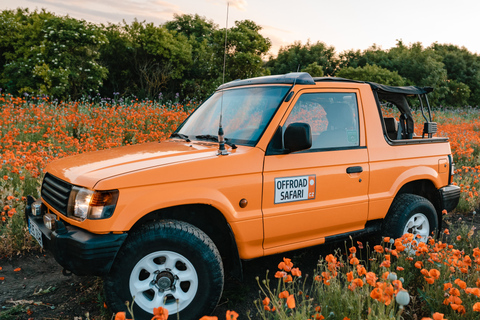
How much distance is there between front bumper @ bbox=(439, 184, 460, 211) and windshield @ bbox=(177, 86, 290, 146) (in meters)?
2.36

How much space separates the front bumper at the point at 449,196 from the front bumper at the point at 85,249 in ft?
11.8

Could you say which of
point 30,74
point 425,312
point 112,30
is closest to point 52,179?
point 425,312

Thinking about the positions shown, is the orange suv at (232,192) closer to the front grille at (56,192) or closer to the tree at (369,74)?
the front grille at (56,192)

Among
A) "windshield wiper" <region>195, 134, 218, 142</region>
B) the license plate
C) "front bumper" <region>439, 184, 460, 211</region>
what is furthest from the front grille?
"front bumper" <region>439, 184, 460, 211</region>

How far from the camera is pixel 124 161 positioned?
116 inches

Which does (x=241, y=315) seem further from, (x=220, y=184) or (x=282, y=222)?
(x=220, y=184)

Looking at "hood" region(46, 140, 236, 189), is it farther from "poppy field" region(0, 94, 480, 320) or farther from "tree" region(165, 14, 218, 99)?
"tree" region(165, 14, 218, 99)

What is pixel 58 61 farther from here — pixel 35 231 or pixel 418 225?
pixel 418 225

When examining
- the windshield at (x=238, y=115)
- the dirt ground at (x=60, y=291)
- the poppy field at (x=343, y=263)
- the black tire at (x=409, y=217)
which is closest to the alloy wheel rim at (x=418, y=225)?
the black tire at (x=409, y=217)

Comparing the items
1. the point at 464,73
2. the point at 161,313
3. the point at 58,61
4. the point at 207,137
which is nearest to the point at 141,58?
the point at 58,61

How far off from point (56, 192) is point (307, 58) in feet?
123

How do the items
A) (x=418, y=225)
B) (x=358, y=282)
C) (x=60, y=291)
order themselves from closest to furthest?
(x=358, y=282) → (x=60, y=291) → (x=418, y=225)

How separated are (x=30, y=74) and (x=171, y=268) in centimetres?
2170

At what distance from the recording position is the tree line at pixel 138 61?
20438 millimetres
